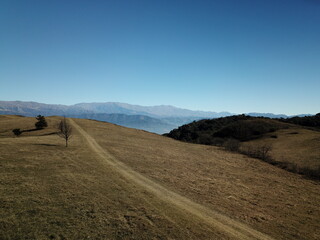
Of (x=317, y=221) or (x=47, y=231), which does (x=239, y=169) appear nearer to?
(x=317, y=221)

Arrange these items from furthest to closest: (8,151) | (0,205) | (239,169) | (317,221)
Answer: (239,169) < (8,151) < (317,221) < (0,205)

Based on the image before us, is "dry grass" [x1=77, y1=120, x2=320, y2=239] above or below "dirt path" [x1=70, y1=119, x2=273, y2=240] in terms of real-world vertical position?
below

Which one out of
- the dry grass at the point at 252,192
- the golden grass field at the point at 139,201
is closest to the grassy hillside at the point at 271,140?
the dry grass at the point at 252,192

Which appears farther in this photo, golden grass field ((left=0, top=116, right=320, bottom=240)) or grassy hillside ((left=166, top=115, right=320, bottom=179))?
grassy hillside ((left=166, top=115, right=320, bottom=179))

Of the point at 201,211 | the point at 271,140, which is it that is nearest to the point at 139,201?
the point at 201,211

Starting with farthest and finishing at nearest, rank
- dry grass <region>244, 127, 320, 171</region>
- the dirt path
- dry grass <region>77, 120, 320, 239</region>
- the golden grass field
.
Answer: dry grass <region>244, 127, 320, 171</region> < dry grass <region>77, 120, 320, 239</region> < the dirt path < the golden grass field

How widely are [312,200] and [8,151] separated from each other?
112 ft

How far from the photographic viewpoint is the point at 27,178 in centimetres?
1642

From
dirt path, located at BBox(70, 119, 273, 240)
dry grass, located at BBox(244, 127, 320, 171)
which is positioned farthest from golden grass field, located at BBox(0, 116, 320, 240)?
dry grass, located at BBox(244, 127, 320, 171)

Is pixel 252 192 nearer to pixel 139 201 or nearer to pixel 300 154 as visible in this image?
pixel 139 201

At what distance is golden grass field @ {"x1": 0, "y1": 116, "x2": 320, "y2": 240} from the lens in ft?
35.1

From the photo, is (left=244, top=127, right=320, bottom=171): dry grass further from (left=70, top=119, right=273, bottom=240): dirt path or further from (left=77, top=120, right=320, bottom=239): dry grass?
(left=70, top=119, right=273, bottom=240): dirt path

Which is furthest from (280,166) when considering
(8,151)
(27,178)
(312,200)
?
(8,151)

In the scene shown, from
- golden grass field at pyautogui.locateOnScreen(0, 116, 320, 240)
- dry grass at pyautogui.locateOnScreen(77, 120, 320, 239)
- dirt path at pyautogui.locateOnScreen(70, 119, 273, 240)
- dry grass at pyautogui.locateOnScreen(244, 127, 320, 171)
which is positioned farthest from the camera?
dry grass at pyautogui.locateOnScreen(244, 127, 320, 171)
